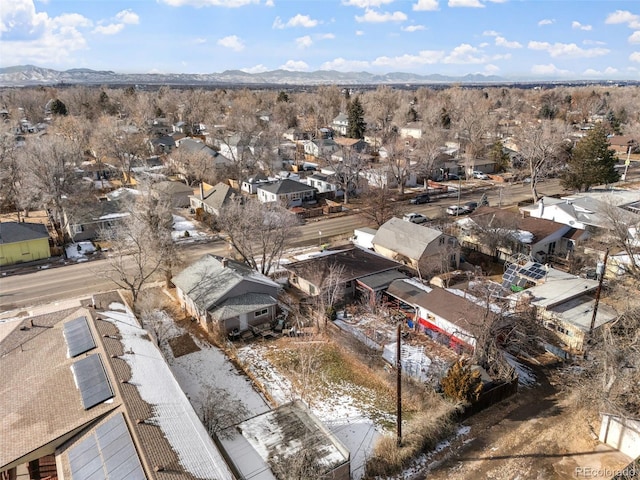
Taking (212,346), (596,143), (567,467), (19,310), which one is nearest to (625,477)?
(567,467)

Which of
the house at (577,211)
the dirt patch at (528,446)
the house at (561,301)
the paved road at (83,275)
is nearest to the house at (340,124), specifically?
the paved road at (83,275)

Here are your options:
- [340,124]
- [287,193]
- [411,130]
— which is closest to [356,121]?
[411,130]

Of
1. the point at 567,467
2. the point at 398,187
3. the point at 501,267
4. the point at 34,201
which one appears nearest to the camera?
the point at 567,467

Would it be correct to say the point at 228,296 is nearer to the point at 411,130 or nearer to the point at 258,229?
the point at 258,229

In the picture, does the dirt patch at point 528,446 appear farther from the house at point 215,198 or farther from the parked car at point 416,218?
the house at point 215,198

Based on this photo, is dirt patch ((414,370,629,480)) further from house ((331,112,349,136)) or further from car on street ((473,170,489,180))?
house ((331,112,349,136))

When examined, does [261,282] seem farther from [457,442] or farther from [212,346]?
[457,442]
